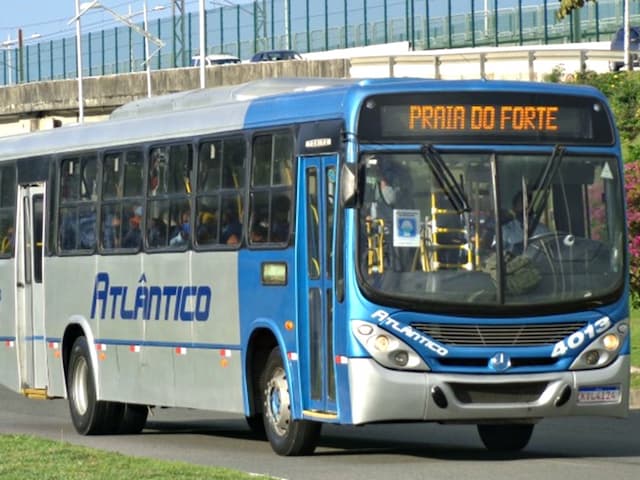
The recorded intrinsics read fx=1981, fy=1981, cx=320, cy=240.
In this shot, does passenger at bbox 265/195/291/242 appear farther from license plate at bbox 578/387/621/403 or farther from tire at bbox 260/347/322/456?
license plate at bbox 578/387/621/403

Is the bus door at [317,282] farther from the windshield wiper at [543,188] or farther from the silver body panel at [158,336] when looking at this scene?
the windshield wiper at [543,188]

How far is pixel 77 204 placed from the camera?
19.9 m

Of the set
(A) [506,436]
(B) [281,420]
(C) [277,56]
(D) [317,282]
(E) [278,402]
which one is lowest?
(A) [506,436]

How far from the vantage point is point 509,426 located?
16406 millimetres

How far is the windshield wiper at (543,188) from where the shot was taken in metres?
14.8

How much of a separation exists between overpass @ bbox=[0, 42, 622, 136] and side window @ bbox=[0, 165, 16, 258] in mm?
36231

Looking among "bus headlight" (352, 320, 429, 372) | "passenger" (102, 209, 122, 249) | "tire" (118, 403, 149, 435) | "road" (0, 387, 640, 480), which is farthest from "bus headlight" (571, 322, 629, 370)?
"tire" (118, 403, 149, 435)

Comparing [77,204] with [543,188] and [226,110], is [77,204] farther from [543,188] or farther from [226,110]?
[543,188]

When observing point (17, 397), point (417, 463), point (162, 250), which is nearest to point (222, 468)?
point (417, 463)

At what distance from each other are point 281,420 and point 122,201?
12.9ft

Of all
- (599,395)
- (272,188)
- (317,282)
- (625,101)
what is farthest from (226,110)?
(625,101)

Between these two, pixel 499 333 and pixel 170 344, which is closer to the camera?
pixel 499 333

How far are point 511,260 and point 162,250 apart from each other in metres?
4.41

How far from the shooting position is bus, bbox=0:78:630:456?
14.5 meters
